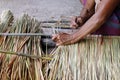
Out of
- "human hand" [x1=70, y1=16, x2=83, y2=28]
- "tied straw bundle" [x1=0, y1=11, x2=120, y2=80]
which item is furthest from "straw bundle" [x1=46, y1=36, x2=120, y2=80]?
"human hand" [x1=70, y1=16, x2=83, y2=28]

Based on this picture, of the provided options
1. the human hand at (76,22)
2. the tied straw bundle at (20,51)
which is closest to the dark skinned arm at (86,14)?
the human hand at (76,22)

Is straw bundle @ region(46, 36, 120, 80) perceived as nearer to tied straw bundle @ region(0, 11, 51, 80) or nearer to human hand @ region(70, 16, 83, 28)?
tied straw bundle @ region(0, 11, 51, 80)

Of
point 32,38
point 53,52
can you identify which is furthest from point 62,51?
point 32,38

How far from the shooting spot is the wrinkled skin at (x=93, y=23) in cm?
150

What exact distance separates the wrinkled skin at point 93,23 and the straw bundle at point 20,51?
137 millimetres

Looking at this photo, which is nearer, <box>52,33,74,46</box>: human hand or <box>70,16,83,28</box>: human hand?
<box>52,33,74,46</box>: human hand

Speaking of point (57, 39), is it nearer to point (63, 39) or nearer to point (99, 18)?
point (63, 39)

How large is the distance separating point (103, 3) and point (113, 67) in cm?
32

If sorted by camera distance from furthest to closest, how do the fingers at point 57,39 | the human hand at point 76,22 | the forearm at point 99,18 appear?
the human hand at point 76,22, the fingers at point 57,39, the forearm at point 99,18

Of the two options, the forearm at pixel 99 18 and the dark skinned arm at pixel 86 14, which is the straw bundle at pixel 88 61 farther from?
the dark skinned arm at pixel 86 14

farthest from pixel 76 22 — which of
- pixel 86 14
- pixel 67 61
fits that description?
pixel 67 61

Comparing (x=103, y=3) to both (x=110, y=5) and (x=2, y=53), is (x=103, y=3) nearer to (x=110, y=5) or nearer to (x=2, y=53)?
(x=110, y=5)

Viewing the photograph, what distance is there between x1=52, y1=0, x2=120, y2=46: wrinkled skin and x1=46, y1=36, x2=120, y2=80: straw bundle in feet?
0.12

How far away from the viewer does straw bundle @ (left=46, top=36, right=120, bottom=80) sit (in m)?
1.51
